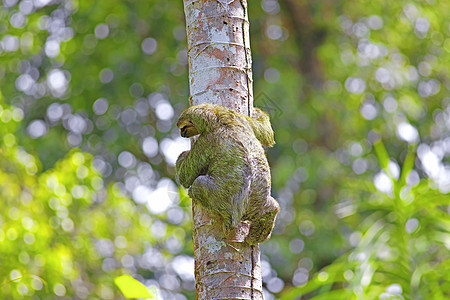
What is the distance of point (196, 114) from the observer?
2.05m

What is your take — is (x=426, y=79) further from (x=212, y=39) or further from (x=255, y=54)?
(x=212, y=39)

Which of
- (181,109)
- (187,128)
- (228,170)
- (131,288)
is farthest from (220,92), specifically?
(181,109)

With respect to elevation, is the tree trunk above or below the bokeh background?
below

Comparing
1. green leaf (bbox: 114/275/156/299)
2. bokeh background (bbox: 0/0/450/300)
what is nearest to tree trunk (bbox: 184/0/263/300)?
green leaf (bbox: 114/275/156/299)

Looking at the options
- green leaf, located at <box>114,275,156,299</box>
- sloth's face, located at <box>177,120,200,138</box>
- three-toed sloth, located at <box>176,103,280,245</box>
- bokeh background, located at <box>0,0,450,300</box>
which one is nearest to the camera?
green leaf, located at <box>114,275,156,299</box>

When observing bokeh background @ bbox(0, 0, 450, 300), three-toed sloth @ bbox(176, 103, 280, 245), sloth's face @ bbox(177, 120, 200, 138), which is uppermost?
bokeh background @ bbox(0, 0, 450, 300)

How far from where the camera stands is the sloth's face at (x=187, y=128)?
2092 millimetres

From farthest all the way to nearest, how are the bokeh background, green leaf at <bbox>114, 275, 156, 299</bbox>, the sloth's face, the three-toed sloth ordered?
1. the bokeh background
2. the sloth's face
3. the three-toed sloth
4. green leaf at <bbox>114, 275, 156, 299</bbox>

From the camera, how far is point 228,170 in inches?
77.1

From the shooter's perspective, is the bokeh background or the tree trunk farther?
the bokeh background

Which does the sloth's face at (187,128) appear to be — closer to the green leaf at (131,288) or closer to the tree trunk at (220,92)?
the tree trunk at (220,92)

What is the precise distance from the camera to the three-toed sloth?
1.94 meters

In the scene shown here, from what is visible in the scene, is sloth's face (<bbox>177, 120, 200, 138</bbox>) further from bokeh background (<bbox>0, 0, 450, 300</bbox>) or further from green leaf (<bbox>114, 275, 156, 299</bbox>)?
bokeh background (<bbox>0, 0, 450, 300</bbox>)

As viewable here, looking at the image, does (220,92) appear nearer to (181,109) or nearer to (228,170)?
(228,170)
